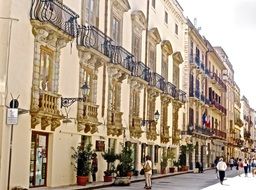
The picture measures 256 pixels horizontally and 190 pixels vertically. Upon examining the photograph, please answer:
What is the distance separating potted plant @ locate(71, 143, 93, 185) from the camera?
22.7 m

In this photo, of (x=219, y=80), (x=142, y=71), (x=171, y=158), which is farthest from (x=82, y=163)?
(x=219, y=80)

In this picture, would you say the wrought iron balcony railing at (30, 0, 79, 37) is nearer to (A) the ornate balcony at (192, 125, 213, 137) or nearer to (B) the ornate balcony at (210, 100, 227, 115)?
(A) the ornate balcony at (192, 125, 213, 137)

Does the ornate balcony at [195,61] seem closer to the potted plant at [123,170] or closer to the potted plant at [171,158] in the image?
the potted plant at [171,158]

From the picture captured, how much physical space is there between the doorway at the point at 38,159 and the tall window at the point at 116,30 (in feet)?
30.9

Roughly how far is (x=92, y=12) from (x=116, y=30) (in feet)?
12.7

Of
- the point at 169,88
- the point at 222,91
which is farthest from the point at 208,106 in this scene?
the point at 169,88

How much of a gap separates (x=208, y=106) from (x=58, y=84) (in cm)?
3899

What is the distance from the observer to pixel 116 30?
2916cm

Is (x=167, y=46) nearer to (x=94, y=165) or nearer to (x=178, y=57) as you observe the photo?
(x=178, y=57)

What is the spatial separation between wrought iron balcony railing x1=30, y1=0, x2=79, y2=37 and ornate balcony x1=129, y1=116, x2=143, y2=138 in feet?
33.9

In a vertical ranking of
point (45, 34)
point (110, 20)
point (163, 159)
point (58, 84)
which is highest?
point (110, 20)

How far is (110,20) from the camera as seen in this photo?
91.2 feet

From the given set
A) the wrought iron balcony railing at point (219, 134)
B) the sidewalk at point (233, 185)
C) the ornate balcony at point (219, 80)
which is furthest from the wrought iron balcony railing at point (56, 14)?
the wrought iron balcony railing at point (219, 134)

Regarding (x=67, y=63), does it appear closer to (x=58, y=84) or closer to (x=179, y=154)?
(x=58, y=84)
